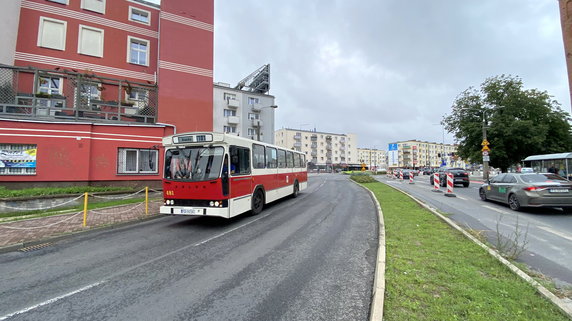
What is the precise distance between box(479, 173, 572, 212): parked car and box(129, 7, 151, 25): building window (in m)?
26.2

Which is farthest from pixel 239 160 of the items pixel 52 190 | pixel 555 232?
pixel 52 190

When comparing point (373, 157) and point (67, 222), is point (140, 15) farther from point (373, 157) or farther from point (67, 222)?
point (373, 157)

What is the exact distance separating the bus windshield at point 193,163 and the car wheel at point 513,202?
11379 mm

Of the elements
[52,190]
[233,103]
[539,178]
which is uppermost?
[233,103]

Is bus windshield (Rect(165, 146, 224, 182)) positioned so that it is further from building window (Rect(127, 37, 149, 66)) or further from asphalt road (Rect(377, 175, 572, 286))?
building window (Rect(127, 37, 149, 66))

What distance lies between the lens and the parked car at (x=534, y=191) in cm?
845

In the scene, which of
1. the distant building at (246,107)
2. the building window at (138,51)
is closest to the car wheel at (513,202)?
the building window at (138,51)

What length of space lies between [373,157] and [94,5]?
140 metres

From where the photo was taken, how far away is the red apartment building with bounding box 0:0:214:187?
39.5 feet

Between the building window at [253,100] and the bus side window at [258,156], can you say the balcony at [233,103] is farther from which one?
the bus side window at [258,156]

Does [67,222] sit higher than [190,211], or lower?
lower

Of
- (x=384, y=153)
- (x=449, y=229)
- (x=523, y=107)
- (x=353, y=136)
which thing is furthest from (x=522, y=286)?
(x=384, y=153)

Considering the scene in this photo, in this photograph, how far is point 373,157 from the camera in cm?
14100

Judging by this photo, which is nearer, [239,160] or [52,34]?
[239,160]
